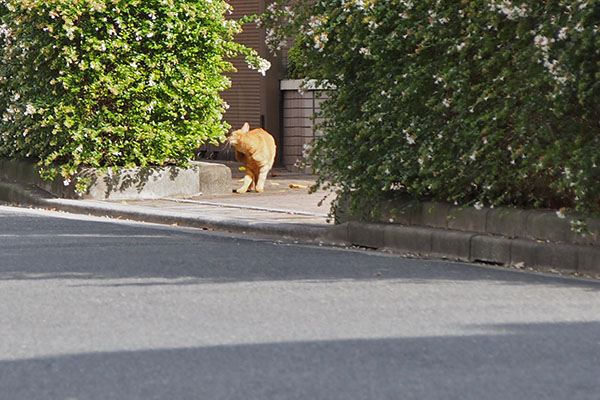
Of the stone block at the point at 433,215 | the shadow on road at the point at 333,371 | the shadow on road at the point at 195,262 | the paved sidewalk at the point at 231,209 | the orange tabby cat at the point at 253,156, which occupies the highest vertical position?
the orange tabby cat at the point at 253,156

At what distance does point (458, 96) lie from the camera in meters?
10.9

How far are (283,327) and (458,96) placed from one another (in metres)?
3.86

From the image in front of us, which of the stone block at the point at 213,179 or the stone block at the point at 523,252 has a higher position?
the stone block at the point at 213,179

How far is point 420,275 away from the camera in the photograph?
32.4 feet

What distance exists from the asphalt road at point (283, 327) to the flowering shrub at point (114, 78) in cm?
549

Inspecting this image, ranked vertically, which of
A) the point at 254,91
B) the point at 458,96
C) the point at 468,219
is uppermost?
the point at 254,91

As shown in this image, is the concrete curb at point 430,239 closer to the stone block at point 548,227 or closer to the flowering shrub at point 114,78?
the stone block at point 548,227

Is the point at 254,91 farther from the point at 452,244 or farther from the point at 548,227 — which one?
the point at 548,227

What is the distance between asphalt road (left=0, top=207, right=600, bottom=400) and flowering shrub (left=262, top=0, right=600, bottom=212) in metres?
0.90

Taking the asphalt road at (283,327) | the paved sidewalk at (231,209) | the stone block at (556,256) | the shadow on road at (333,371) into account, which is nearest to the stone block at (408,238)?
the asphalt road at (283,327)

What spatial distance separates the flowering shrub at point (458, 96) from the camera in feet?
32.6

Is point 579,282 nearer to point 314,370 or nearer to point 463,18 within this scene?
point 463,18

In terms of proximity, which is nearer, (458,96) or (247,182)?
(458,96)

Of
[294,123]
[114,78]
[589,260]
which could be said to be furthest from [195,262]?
[294,123]
